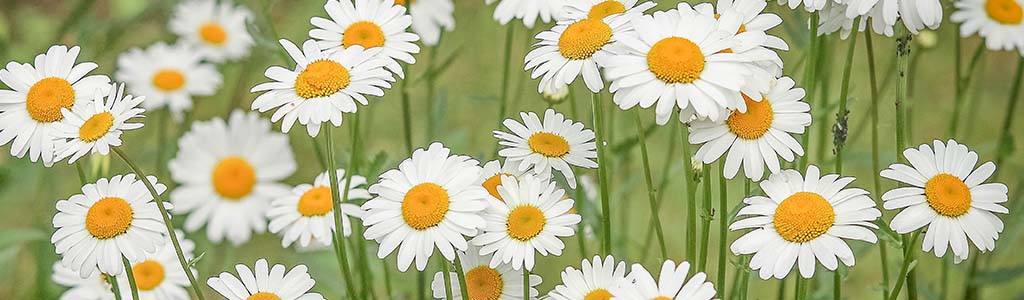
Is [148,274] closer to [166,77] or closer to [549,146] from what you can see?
[549,146]

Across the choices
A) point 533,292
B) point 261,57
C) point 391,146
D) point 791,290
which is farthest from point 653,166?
point 533,292

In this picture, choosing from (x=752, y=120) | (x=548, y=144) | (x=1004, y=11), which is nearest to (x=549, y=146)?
(x=548, y=144)

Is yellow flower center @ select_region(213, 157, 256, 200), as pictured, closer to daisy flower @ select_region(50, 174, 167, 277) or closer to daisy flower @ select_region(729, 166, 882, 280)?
daisy flower @ select_region(50, 174, 167, 277)

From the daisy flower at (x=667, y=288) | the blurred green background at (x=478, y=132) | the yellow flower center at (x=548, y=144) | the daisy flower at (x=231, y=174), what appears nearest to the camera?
the daisy flower at (x=667, y=288)

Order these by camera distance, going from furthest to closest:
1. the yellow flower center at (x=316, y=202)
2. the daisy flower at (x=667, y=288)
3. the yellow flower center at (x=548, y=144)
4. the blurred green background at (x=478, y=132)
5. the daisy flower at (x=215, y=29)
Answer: the daisy flower at (x=215, y=29) < the blurred green background at (x=478, y=132) < the yellow flower center at (x=316, y=202) < the yellow flower center at (x=548, y=144) < the daisy flower at (x=667, y=288)

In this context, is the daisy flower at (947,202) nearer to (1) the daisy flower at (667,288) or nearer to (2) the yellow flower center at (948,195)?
(2) the yellow flower center at (948,195)

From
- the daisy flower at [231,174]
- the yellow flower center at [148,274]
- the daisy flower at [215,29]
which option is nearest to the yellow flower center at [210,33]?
the daisy flower at [215,29]
